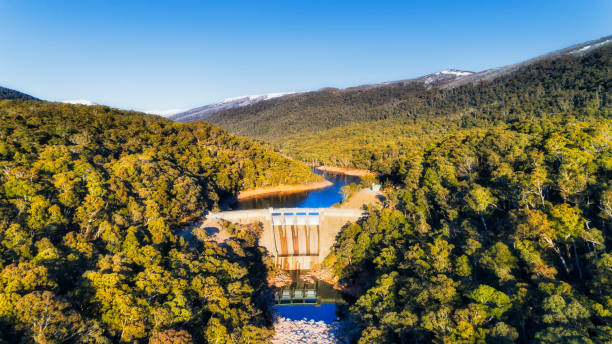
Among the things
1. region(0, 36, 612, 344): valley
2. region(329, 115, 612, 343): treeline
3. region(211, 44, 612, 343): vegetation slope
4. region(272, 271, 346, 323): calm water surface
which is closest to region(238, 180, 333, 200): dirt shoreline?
region(0, 36, 612, 344): valley

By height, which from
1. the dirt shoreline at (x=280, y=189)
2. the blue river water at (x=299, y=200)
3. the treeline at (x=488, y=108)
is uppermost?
the treeline at (x=488, y=108)

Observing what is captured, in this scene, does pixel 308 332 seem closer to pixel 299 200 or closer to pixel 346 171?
pixel 299 200

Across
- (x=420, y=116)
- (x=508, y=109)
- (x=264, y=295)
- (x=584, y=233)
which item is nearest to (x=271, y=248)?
(x=264, y=295)

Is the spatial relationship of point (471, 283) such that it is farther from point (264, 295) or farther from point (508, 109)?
point (508, 109)

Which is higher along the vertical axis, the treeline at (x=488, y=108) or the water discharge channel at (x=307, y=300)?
the treeline at (x=488, y=108)

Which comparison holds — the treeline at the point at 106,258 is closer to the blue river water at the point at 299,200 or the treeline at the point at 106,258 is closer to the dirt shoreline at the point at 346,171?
the blue river water at the point at 299,200

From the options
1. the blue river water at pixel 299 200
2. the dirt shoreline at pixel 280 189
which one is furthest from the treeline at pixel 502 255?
the dirt shoreline at pixel 280 189
